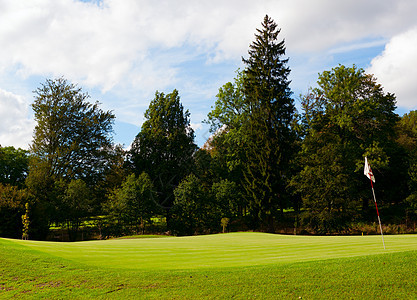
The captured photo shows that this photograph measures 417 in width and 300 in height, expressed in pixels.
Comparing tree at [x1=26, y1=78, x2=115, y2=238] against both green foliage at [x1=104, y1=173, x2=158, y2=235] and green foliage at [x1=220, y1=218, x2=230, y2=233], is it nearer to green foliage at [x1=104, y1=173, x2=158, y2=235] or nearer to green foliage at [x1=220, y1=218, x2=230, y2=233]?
green foliage at [x1=104, y1=173, x2=158, y2=235]

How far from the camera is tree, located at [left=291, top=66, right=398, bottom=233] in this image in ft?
104

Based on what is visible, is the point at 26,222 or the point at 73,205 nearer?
the point at 26,222

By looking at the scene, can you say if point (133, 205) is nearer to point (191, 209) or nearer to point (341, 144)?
point (191, 209)

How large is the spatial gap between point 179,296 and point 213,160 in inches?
1387

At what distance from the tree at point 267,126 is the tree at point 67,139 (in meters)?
21.7

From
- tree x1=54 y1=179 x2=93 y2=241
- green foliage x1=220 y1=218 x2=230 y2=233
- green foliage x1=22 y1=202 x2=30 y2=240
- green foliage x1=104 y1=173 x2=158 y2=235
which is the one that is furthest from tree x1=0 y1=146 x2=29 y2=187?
green foliage x1=220 y1=218 x2=230 y2=233

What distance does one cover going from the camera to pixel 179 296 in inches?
268

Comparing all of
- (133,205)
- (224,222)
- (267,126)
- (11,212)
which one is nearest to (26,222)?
(11,212)

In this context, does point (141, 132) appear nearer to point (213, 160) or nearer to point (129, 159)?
point (129, 159)

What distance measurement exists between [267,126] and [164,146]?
13.9 meters

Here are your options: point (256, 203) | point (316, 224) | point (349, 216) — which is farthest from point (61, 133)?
point (349, 216)

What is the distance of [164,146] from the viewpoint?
41438 mm

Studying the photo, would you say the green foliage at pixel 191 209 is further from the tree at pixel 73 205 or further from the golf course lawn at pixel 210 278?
the golf course lawn at pixel 210 278

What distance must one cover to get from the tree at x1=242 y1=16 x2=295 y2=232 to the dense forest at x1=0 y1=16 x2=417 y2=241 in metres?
0.13
